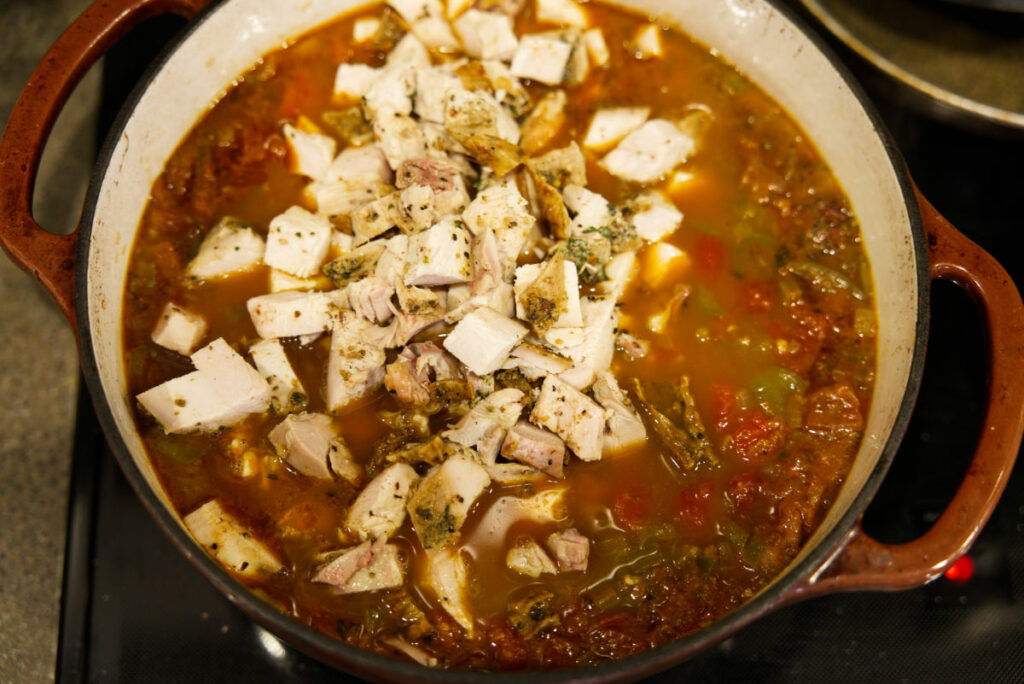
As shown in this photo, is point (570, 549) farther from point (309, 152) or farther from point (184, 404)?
point (309, 152)

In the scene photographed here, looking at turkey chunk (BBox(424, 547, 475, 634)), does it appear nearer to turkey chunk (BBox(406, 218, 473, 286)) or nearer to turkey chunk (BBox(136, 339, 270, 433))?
turkey chunk (BBox(136, 339, 270, 433))

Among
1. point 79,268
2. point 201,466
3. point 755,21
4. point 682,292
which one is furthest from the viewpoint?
point 755,21

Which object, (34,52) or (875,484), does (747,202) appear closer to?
(875,484)

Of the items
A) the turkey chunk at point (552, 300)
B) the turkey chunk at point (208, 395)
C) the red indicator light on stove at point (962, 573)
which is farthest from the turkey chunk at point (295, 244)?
the red indicator light on stove at point (962, 573)

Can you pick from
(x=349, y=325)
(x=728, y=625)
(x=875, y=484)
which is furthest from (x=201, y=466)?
(x=875, y=484)

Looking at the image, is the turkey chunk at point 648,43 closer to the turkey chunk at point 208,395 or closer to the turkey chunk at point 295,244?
the turkey chunk at point 295,244

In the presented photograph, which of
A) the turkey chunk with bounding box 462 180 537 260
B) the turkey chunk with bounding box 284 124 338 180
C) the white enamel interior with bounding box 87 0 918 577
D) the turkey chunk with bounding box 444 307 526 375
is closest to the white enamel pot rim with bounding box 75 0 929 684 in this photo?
the white enamel interior with bounding box 87 0 918 577
